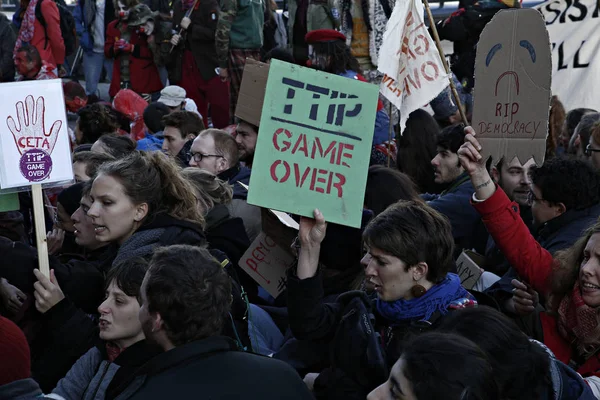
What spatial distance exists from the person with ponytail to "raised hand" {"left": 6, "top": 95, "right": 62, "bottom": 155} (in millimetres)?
438

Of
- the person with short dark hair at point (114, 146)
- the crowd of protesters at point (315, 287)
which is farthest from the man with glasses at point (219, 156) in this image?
the person with short dark hair at point (114, 146)

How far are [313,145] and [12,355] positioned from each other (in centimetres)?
146

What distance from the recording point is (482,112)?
3818 mm

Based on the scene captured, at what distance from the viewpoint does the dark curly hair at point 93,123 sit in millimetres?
8102

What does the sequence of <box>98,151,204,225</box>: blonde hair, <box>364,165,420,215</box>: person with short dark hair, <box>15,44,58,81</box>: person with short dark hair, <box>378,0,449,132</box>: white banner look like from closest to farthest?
<box>98,151,204,225</box>: blonde hair < <box>364,165,420,215</box>: person with short dark hair < <box>378,0,449,132</box>: white banner < <box>15,44,58,81</box>: person with short dark hair

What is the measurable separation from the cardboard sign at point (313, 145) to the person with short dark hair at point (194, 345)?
64 centimetres

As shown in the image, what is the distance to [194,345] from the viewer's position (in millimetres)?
2531

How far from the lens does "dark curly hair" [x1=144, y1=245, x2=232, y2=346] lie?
2.71 m

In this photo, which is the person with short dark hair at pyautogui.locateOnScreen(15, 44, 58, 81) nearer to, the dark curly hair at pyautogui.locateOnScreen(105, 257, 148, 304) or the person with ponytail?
the person with ponytail

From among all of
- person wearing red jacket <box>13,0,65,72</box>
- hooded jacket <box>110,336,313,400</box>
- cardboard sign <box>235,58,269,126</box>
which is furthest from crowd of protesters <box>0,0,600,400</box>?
person wearing red jacket <box>13,0,65,72</box>

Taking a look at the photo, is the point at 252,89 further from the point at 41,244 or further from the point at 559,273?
the point at 559,273

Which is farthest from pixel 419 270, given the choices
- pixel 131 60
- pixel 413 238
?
pixel 131 60

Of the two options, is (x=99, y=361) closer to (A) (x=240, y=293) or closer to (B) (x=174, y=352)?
(A) (x=240, y=293)

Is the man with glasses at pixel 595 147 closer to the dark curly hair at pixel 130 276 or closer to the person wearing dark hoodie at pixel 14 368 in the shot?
the dark curly hair at pixel 130 276
